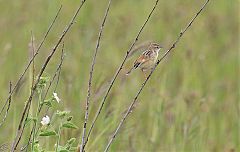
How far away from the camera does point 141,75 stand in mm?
7426

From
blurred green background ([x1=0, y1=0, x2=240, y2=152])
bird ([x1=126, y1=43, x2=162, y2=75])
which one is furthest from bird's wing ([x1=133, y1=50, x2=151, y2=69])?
blurred green background ([x1=0, y1=0, x2=240, y2=152])

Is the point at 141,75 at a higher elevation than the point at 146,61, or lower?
higher

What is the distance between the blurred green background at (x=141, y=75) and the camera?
16.3 feet

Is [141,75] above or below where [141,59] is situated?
above

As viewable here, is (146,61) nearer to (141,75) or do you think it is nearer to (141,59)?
(141,59)

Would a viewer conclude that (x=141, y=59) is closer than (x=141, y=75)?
Yes

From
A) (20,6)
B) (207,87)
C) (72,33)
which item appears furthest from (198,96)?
(20,6)

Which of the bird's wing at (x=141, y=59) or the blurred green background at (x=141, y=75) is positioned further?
the blurred green background at (x=141, y=75)

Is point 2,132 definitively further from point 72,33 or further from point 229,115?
point 72,33

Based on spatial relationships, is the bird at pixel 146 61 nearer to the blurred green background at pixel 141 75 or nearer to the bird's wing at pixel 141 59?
the bird's wing at pixel 141 59

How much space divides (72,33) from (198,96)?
9.58 feet

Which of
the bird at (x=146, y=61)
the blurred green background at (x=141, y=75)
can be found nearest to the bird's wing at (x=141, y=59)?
the bird at (x=146, y=61)

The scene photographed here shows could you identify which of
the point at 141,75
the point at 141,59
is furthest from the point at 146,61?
the point at 141,75

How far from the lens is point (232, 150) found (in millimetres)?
4699
